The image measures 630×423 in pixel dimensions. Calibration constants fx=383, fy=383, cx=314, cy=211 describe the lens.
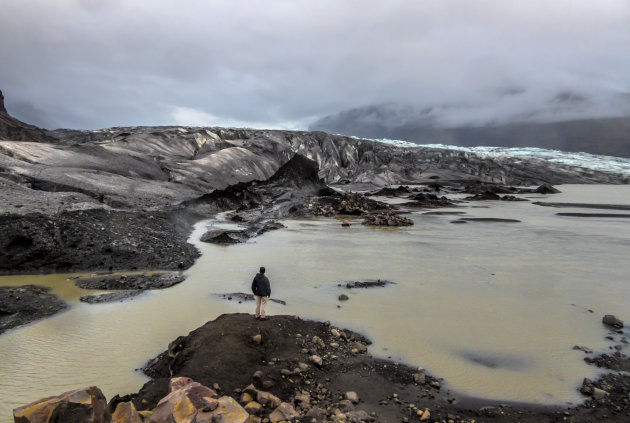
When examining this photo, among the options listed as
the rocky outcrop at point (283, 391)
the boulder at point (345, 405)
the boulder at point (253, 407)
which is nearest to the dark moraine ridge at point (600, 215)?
the rocky outcrop at point (283, 391)

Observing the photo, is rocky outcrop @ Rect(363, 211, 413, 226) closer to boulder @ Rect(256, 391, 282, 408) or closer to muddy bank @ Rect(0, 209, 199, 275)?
muddy bank @ Rect(0, 209, 199, 275)

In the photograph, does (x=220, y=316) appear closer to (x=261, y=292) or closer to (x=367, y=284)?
(x=261, y=292)

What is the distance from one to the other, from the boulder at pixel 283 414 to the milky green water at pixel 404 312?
285 cm

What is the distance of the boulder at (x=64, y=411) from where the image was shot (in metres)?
4.17

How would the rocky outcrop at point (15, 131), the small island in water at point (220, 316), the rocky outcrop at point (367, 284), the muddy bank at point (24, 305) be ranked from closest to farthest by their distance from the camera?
the small island in water at point (220, 316) → the muddy bank at point (24, 305) → the rocky outcrop at point (367, 284) → the rocky outcrop at point (15, 131)

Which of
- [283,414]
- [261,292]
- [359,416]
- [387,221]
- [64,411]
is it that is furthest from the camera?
[387,221]

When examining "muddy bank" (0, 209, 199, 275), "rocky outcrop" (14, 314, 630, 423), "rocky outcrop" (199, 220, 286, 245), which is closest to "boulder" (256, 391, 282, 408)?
"rocky outcrop" (14, 314, 630, 423)

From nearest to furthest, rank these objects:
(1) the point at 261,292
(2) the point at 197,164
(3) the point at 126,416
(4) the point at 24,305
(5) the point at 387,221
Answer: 1. (3) the point at 126,416
2. (1) the point at 261,292
3. (4) the point at 24,305
4. (5) the point at 387,221
5. (2) the point at 197,164

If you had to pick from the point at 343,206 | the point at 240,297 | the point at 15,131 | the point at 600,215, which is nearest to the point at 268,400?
the point at 240,297

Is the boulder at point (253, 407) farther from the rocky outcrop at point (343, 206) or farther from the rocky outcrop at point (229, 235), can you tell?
the rocky outcrop at point (343, 206)

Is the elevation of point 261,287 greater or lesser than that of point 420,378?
greater

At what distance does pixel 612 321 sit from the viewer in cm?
955

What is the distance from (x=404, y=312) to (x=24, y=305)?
33.0ft

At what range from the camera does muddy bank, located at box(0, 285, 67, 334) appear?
930cm
